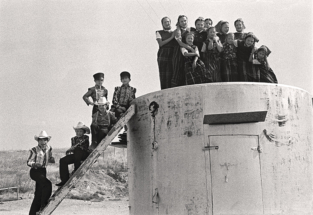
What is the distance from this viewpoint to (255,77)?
848 centimetres

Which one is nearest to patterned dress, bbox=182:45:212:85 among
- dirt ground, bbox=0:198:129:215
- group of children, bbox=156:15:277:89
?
group of children, bbox=156:15:277:89

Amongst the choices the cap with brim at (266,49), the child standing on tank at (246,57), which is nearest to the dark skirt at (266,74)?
the child standing on tank at (246,57)

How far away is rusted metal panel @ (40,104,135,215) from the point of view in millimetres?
7164

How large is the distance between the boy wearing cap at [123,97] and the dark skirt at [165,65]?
73 cm

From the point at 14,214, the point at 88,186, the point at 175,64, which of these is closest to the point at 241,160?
the point at 175,64

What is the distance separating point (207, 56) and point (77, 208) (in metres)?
14.8

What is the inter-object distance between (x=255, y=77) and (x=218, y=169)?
2619 mm

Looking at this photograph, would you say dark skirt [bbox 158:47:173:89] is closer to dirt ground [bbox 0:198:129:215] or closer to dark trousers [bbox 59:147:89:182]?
dark trousers [bbox 59:147:89:182]

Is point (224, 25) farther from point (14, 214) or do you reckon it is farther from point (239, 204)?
point (14, 214)

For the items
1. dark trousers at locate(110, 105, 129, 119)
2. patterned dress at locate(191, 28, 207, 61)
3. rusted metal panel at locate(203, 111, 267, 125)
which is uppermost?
patterned dress at locate(191, 28, 207, 61)

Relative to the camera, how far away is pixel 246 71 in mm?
8625

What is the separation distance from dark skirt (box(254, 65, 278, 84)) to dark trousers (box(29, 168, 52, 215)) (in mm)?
4880

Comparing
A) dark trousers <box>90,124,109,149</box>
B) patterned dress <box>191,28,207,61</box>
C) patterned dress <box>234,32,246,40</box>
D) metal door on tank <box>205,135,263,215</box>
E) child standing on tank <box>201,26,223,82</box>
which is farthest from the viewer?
patterned dress <box>234,32,246,40</box>

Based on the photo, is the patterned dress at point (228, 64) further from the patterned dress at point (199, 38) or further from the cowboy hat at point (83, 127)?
the cowboy hat at point (83, 127)
